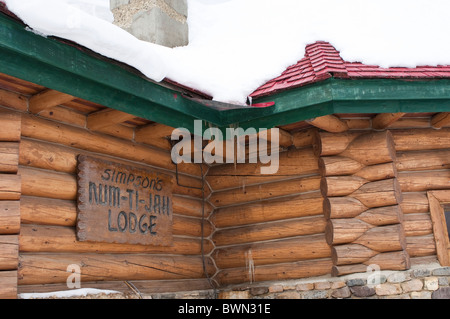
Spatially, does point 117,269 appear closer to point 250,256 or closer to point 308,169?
point 250,256

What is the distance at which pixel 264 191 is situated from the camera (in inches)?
264

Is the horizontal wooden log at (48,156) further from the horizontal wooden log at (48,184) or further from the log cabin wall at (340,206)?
the log cabin wall at (340,206)

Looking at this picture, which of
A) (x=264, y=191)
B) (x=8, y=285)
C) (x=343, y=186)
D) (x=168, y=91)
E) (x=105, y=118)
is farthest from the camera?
(x=264, y=191)

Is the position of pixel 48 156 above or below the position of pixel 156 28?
below

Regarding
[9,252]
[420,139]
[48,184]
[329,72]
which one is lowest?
[9,252]

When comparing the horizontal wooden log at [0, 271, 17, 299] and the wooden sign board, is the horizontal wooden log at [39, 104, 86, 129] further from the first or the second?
the horizontal wooden log at [0, 271, 17, 299]

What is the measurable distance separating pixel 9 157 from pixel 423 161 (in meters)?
4.59

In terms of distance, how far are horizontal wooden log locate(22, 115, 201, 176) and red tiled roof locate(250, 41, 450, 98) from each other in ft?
4.95

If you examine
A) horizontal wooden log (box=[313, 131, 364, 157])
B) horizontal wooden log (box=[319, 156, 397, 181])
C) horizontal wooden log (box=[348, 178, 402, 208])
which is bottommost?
horizontal wooden log (box=[348, 178, 402, 208])

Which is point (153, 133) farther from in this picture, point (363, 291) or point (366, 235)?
point (363, 291)

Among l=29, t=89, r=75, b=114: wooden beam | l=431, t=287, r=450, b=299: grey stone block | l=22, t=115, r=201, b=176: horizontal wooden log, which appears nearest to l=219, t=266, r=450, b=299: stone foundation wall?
l=431, t=287, r=450, b=299: grey stone block

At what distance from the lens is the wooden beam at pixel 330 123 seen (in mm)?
5732

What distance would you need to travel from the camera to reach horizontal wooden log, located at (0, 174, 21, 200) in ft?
14.5

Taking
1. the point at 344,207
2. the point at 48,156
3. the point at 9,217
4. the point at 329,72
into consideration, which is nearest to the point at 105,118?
the point at 48,156
